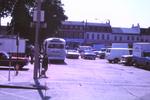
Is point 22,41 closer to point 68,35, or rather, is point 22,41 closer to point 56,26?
point 56,26

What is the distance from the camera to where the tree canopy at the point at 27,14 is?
210ft

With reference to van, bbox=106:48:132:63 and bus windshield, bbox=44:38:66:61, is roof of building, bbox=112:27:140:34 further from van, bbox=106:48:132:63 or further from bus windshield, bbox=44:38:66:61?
bus windshield, bbox=44:38:66:61

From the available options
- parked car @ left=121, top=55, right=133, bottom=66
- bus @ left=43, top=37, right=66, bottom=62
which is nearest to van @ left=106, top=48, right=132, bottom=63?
parked car @ left=121, top=55, right=133, bottom=66

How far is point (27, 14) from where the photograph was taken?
229 ft

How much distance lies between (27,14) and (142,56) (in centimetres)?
2826

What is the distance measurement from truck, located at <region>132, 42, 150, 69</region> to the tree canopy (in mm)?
15096

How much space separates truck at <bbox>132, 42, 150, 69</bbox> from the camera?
146ft

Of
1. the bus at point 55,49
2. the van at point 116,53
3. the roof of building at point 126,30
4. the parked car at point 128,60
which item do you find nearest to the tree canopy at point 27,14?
the bus at point 55,49

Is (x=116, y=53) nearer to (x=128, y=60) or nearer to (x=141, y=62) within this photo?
(x=128, y=60)

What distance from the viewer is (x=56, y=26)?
79.6 meters

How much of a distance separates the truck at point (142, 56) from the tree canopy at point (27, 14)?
1510cm

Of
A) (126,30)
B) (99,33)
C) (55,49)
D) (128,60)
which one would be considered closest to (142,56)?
(128,60)

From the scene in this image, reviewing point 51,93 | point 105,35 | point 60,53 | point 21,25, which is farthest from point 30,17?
point 105,35

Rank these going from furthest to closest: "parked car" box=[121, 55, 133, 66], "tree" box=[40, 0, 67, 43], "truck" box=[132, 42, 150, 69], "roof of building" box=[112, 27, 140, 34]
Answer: "roof of building" box=[112, 27, 140, 34], "tree" box=[40, 0, 67, 43], "parked car" box=[121, 55, 133, 66], "truck" box=[132, 42, 150, 69]
